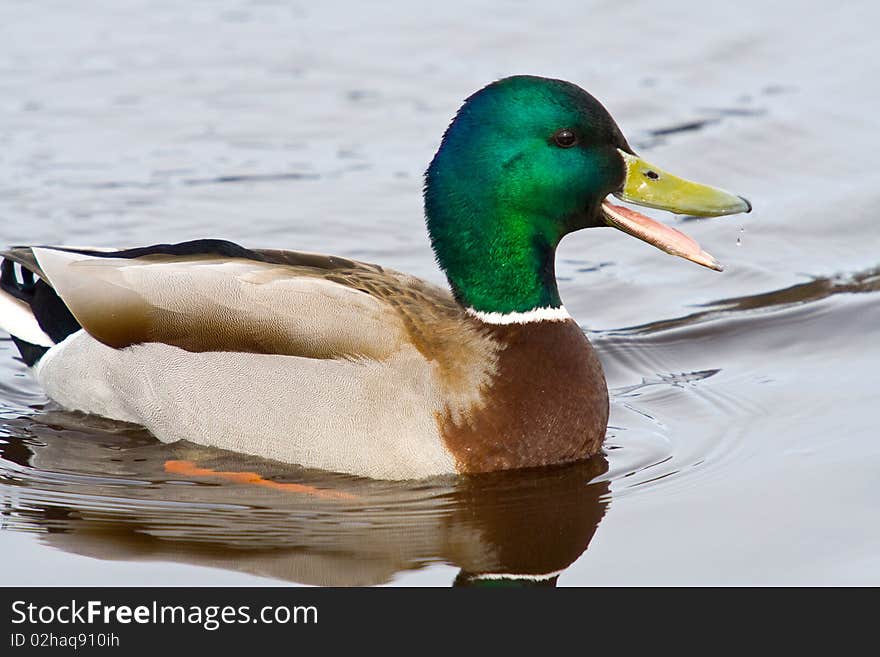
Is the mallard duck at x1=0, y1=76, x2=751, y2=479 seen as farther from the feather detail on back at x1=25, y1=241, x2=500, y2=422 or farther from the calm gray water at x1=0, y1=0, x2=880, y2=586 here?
the calm gray water at x1=0, y1=0, x2=880, y2=586

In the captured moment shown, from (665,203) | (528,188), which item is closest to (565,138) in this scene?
(528,188)

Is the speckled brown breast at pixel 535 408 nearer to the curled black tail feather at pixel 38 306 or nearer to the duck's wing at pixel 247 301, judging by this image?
the duck's wing at pixel 247 301

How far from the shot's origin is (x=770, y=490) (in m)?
6.75

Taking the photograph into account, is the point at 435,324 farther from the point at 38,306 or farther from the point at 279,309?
the point at 38,306

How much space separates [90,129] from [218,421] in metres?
5.11

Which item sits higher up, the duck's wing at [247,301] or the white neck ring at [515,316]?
the duck's wing at [247,301]

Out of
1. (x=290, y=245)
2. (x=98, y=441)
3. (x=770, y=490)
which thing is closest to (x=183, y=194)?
(x=290, y=245)

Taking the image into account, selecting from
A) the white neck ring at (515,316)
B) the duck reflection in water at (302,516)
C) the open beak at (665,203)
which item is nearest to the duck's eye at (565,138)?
the open beak at (665,203)

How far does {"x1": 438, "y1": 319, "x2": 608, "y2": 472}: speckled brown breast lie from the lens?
6.76m

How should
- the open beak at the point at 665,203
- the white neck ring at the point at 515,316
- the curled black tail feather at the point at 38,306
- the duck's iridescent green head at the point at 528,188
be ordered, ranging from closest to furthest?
the duck's iridescent green head at the point at 528,188 < the open beak at the point at 665,203 < the white neck ring at the point at 515,316 < the curled black tail feather at the point at 38,306

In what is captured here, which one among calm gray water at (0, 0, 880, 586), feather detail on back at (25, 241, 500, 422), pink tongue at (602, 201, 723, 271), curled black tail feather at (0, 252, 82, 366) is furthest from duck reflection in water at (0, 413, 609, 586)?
pink tongue at (602, 201, 723, 271)

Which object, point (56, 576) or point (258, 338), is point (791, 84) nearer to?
point (258, 338)

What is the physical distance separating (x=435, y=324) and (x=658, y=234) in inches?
40.2

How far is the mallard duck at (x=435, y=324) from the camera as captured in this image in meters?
6.70
